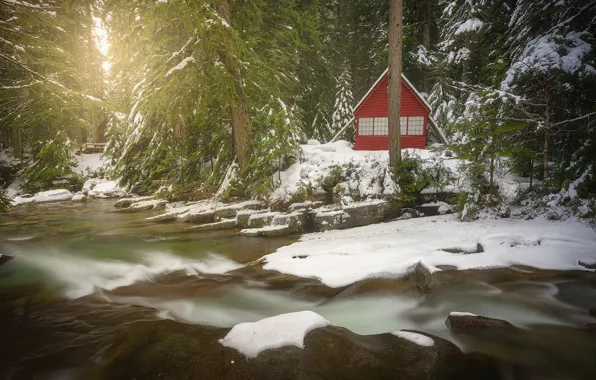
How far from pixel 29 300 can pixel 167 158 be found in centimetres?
941

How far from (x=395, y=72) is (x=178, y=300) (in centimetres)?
1041

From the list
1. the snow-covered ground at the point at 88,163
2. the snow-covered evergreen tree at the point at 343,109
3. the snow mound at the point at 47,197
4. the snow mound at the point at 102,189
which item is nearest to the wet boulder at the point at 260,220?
the snow mound at the point at 102,189

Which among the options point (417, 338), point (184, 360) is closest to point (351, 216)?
point (417, 338)

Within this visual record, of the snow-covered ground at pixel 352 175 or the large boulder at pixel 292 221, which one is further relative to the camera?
the snow-covered ground at pixel 352 175

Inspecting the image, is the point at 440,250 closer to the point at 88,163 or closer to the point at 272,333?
the point at 272,333

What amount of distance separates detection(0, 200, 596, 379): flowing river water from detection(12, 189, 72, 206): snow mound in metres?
11.6

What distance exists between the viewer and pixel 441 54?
21.1 meters

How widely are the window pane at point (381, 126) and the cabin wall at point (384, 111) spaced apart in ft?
0.64

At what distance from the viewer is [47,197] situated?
19406mm

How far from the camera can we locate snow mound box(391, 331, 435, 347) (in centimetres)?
439

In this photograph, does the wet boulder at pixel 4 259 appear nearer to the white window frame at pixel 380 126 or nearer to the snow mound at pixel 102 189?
the snow mound at pixel 102 189

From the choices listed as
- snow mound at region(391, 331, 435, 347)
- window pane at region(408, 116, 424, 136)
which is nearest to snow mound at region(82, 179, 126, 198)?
window pane at region(408, 116, 424, 136)

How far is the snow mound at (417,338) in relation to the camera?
4.39 metres

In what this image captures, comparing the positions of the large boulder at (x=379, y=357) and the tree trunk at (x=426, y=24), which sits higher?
the tree trunk at (x=426, y=24)
